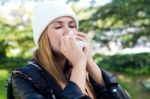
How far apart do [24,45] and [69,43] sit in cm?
795

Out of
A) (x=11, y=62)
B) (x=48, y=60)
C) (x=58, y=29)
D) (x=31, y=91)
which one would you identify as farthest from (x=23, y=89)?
(x=11, y=62)

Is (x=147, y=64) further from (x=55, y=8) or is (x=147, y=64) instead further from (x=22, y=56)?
(x=55, y=8)

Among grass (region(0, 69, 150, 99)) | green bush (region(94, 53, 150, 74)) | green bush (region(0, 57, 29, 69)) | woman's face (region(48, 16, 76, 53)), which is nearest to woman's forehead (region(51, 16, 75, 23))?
woman's face (region(48, 16, 76, 53))

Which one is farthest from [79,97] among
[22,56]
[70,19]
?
[22,56]

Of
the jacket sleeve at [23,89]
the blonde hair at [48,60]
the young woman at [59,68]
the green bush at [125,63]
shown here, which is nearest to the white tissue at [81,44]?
the young woman at [59,68]

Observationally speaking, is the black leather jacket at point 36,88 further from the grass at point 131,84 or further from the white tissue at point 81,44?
the grass at point 131,84

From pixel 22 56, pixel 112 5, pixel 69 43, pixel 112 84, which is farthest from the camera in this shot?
pixel 22 56

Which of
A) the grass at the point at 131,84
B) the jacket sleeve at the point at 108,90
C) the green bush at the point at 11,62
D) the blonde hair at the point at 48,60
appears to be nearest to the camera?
the blonde hair at the point at 48,60

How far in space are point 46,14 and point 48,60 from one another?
0.71 feet

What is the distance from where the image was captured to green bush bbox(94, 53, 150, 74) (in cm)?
872

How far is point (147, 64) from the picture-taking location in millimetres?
8672

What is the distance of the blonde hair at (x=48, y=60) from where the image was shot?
1.79 metres

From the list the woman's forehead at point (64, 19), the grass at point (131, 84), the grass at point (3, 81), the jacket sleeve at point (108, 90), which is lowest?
the grass at point (131, 84)

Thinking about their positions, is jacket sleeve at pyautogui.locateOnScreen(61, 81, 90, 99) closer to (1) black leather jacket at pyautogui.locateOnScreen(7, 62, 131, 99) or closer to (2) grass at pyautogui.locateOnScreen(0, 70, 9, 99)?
(1) black leather jacket at pyautogui.locateOnScreen(7, 62, 131, 99)
